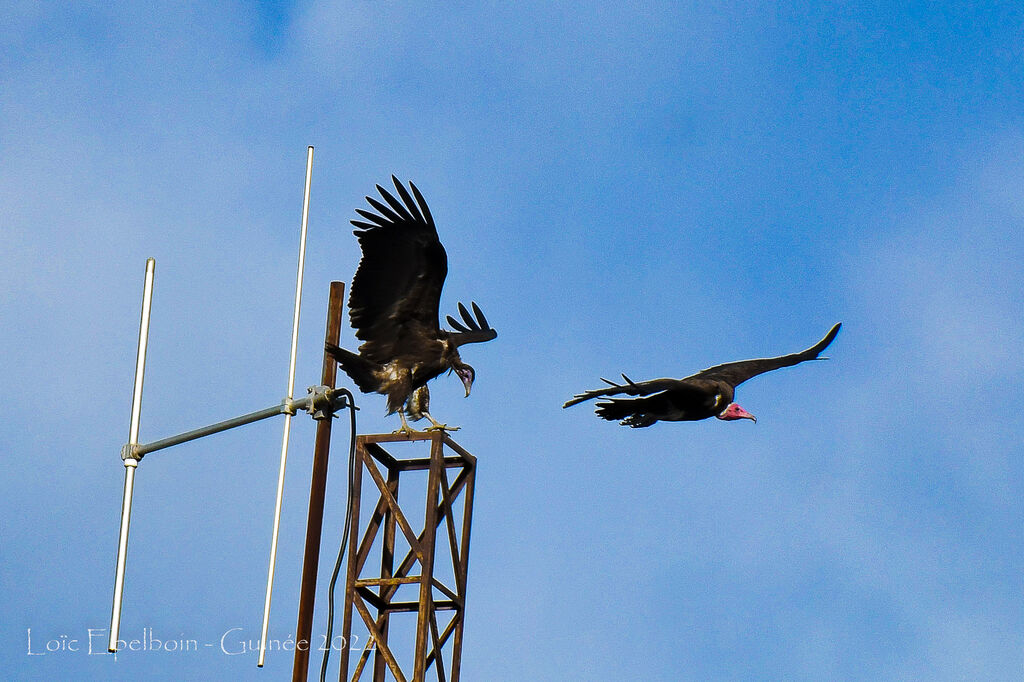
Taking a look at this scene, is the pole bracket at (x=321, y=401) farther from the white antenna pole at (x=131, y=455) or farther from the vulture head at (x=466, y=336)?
the vulture head at (x=466, y=336)

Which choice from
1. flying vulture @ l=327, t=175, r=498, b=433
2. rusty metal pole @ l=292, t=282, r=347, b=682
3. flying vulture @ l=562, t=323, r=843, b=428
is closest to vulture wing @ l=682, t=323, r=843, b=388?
flying vulture @ l=562, t=323, r=843, b=428

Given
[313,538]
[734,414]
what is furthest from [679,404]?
[313,538]

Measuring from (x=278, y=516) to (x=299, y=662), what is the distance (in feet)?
2.13

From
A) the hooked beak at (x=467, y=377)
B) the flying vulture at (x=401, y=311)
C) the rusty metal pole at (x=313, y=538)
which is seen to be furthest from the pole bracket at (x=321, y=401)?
the hooked beak at (x=467, y=377)

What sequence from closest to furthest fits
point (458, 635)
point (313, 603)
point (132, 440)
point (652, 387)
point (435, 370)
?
point (132, 440)
point (313, 603)
point (458, 635)
point (652, 387)
point (435, 370)

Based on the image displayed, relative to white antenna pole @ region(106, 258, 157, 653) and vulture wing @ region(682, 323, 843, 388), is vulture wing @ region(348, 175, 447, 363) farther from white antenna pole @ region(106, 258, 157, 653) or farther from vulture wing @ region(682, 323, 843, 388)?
white antenna pole @ region(106, 258, 157, 653)

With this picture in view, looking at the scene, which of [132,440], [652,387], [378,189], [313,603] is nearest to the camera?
[132,440]

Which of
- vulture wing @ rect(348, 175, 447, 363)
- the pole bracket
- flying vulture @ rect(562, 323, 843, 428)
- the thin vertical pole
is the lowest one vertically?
the thin vertical pole

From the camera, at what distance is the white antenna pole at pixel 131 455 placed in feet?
17.7

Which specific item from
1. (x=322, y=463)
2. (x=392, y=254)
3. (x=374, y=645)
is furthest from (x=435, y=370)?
(x=322, y=463)

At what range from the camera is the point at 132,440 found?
18.8 feet

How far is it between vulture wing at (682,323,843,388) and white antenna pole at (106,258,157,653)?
15.2 ft

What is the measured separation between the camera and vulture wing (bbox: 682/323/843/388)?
10.2 m

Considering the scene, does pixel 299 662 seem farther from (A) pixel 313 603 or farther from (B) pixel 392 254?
(B) pixel 392 254
